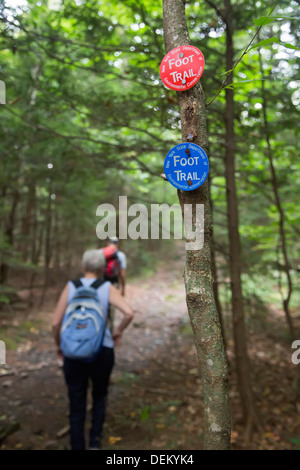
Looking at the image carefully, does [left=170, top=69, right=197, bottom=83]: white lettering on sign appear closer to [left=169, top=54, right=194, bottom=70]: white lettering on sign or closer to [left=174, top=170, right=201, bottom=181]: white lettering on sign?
[left=169, top=54, right=194, bottom=70]: white lettering on sign

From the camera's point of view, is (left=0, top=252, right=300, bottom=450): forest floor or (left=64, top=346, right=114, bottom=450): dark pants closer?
(left=64, top=346, right=114, bottom=450): dark pants

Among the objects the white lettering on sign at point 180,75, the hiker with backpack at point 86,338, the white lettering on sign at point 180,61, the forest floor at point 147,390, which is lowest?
the forest floor at point 147,390

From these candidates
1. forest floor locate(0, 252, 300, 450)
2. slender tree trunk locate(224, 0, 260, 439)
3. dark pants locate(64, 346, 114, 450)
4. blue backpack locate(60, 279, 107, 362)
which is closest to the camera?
blue backpack locate(60, 279, 107, 362)

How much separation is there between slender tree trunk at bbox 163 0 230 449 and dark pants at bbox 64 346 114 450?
2.00 m

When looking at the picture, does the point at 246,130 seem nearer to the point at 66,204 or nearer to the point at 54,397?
the point at 54,397

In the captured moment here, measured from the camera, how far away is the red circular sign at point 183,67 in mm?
1646

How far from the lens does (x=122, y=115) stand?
181 inches

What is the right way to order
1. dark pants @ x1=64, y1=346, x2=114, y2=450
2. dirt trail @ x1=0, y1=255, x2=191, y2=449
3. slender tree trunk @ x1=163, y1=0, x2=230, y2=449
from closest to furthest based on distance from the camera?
slender tree trunk @ x1=163, y1=0, x2=230, y2=449, dark pants @ x1=64, y1=346, x2=114, y2=450, dirt trail @ x1=0, y1=255, x2=191, y2=449

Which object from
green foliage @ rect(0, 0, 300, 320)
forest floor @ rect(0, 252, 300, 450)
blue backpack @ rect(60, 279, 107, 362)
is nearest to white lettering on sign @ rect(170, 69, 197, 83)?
green foliage @ rect(0, 0, 300, 320)

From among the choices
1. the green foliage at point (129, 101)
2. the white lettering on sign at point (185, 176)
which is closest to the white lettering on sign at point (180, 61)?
the green foliage at point (129, 101)

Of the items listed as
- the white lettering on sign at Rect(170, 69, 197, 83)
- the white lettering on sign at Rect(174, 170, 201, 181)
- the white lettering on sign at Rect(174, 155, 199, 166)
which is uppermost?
the white lettering on sign at Rect(170, 69, 197, 83)

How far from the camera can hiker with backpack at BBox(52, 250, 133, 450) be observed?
122 inches

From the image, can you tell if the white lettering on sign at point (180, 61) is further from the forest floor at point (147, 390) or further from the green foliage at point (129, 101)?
the forest floor at point (147, 390)

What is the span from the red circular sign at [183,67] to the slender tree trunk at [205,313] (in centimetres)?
5
